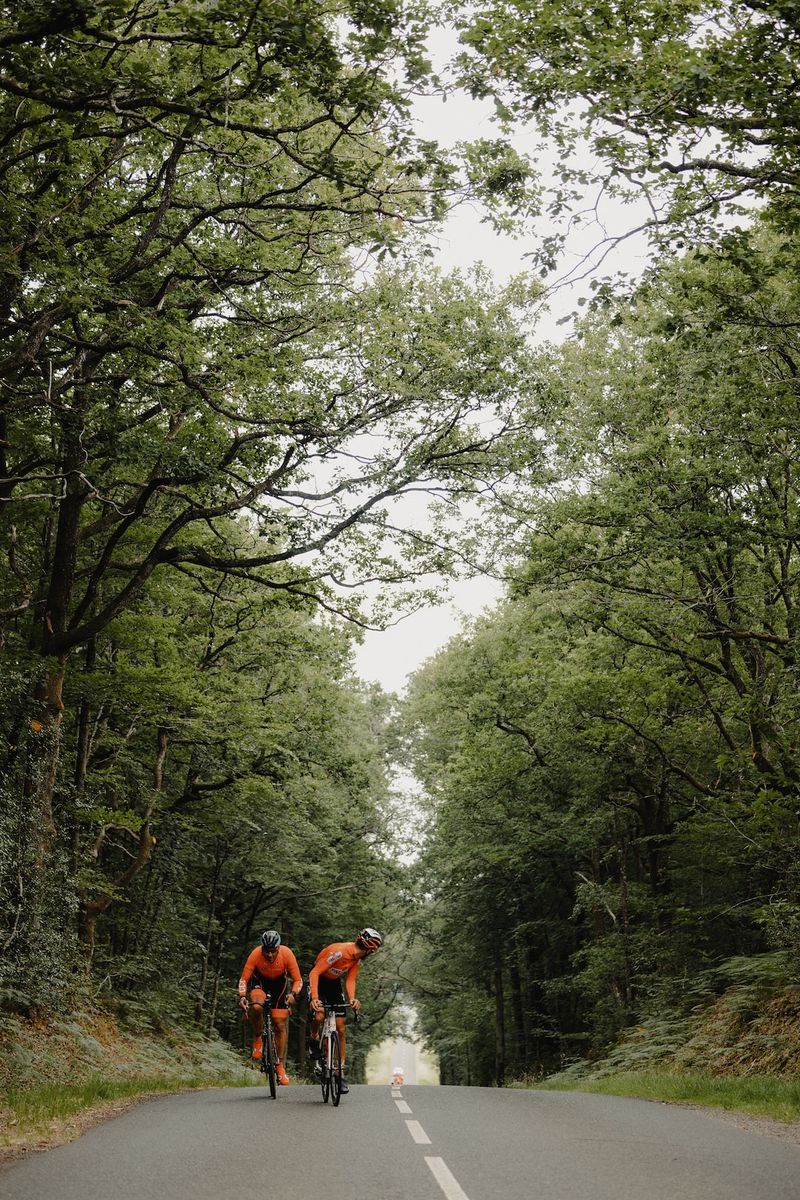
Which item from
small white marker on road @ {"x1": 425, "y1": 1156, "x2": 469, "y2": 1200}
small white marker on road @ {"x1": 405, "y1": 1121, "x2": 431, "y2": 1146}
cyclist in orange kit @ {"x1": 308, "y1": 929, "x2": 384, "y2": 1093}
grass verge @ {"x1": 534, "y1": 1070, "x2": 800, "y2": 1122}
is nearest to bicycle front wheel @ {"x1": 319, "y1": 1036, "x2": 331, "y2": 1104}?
cyclist in orange kit @ {"x1": 308, "y1": 929, "x2": 384, "y2": 1093}

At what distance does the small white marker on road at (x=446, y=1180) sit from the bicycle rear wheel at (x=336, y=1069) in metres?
3.95

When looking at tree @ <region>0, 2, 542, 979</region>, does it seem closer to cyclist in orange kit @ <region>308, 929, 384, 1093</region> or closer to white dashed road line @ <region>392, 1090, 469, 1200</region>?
cyclist in orange kit @ <region>308, 929, 384, 1093</region>

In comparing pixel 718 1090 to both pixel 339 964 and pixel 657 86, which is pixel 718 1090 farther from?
pixel 657 86

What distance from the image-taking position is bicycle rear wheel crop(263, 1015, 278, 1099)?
1145 cm

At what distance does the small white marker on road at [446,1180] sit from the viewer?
5457 mm

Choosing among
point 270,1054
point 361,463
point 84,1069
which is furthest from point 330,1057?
point 361,463

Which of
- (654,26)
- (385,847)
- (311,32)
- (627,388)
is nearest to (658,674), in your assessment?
(627,388)

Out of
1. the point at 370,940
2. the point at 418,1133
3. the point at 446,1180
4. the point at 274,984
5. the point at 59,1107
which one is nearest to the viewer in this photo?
the point at 446,1180

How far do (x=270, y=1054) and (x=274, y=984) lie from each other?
778mm

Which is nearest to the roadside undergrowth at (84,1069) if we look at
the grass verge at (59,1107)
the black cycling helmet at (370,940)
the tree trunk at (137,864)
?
the grass verge at (59,1107)

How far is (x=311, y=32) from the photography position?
7199mm

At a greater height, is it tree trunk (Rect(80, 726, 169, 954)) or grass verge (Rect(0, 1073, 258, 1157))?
tree trunk (Rect(80, 726, 169, 954))

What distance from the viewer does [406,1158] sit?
6773 millimetres

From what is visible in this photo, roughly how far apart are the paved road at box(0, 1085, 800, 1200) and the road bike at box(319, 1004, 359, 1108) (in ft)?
1.41
